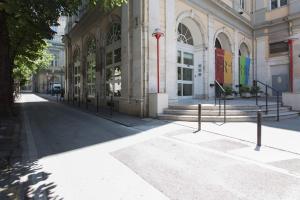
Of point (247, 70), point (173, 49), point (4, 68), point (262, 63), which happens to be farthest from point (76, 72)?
point (262, 63)

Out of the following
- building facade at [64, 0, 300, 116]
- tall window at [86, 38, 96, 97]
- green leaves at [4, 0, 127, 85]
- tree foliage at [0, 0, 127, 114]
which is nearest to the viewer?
green leaves at [4, 0, 127, 85]

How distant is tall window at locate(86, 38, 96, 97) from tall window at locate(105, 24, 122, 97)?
3442 mm

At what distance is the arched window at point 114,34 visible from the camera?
15879 millimetres

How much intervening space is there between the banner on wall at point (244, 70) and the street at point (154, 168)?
49.1 feet

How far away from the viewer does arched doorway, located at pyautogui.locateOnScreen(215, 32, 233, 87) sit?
1796 centimetres

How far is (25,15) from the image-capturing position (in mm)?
10164

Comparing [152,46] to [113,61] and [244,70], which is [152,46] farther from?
[244,70]

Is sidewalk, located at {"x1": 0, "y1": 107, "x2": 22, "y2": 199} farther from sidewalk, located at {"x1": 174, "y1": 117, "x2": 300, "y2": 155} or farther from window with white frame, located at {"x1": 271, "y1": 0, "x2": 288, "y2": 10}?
window with white frame, located at {"x1": 271, "y1": 0, "x2": 288, "y2": 10}

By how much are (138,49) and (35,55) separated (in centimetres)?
1079

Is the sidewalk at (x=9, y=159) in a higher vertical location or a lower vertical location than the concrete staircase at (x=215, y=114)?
lower

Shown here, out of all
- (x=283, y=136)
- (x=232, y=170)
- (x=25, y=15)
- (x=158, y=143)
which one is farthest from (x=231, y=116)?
(x=25, y=15)

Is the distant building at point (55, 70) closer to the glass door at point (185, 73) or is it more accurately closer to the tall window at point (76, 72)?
the tall window at point (76, 72)

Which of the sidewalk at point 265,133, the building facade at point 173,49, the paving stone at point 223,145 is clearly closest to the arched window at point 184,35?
the building facade at point 173,49

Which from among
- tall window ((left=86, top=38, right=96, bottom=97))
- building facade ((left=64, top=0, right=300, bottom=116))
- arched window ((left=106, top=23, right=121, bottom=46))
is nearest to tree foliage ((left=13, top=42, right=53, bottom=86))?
building facade ((left=64, top=0, right=300, bottom=116))
